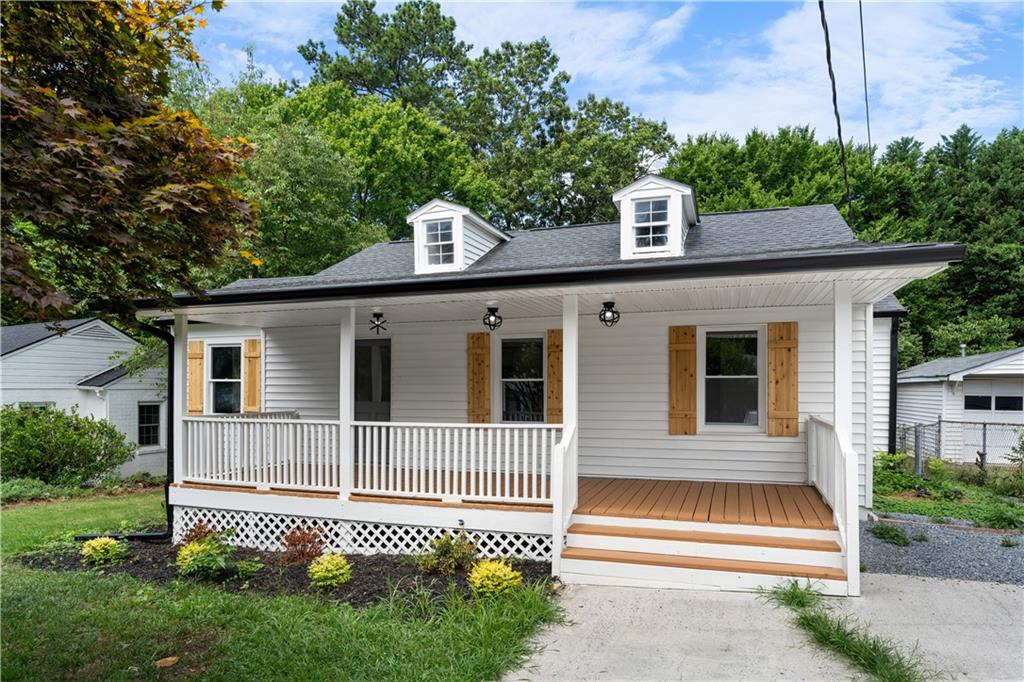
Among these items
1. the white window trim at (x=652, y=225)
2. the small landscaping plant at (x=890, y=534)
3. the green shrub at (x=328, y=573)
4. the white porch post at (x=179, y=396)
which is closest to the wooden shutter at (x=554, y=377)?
the white window trim at (x=652, y=225)

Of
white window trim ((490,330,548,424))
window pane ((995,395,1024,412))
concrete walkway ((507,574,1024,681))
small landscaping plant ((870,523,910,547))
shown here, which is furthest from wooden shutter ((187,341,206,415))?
window pane ((995,395,1024,412))

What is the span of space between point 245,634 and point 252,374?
23.2 feet

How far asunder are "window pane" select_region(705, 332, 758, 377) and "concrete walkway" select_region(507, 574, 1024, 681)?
9.27ft

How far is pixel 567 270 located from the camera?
559 centimetres

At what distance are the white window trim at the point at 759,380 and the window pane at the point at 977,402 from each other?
39.1ft

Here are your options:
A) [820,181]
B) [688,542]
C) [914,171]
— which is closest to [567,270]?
[688,542]

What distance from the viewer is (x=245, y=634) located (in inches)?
172

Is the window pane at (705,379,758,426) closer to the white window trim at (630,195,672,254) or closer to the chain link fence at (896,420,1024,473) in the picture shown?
the white window trim at (630,195,672,254)

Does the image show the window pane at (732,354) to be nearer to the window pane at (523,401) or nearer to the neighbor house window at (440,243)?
the window pane at (523,401)

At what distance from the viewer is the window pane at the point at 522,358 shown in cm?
843

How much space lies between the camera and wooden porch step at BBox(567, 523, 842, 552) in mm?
5250

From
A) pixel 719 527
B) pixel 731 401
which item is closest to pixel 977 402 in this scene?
pixel 731 401

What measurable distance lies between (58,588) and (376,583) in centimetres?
296

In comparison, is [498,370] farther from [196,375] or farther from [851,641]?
[196,375]
